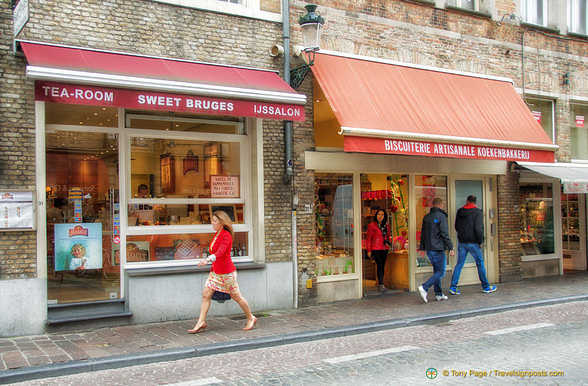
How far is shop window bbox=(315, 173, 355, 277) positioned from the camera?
11367 mm

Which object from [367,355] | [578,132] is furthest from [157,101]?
[578,132]

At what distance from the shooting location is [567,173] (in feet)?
44.0

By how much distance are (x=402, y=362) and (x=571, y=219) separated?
1129 cm

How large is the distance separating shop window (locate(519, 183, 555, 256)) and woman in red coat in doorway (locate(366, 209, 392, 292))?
426 centimetres

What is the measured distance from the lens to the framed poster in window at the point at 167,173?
389 inches

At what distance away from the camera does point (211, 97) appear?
871cm

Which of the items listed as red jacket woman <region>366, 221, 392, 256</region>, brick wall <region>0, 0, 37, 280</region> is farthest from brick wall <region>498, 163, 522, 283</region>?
brick wall <region>0, 0, 37, 280</region>

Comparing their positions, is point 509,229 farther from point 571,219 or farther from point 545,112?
point 571,219

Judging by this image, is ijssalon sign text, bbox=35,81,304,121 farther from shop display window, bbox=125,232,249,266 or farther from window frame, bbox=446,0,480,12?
window frame, bbox=446,0,480,12

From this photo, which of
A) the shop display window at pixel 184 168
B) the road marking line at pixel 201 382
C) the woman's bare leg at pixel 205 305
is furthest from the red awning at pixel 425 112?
the road marking line at pixel 201 382

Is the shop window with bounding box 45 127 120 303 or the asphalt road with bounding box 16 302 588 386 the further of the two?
the shop window with bounding box 45 127 120 303

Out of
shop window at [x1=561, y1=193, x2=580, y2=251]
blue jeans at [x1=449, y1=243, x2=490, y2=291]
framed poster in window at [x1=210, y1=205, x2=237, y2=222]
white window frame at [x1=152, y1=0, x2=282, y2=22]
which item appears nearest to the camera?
white window frame at [x1=152, y1=0, x2=282, y2=22]

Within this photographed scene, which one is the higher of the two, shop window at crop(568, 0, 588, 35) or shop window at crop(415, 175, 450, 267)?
shop window at crop(568, 0, 588, 35)

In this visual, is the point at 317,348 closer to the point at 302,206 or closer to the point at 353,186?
the point at 302,206
